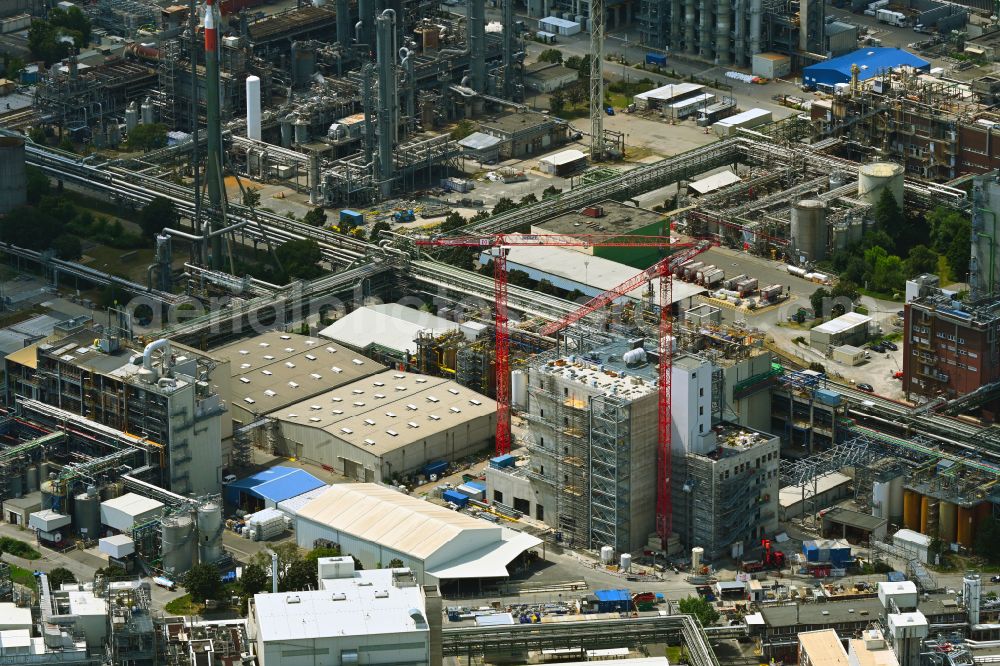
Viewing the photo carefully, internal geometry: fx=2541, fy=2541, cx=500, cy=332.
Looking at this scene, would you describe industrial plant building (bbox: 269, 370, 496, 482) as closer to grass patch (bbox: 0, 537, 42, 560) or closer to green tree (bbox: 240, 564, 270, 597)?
green tree (bbox: 240, 564, 270, 597)

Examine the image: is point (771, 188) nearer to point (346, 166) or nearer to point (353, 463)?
point (346, 166)

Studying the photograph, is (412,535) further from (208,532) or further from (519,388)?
(519,388)

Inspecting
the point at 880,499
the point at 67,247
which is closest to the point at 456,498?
the point at 880,499

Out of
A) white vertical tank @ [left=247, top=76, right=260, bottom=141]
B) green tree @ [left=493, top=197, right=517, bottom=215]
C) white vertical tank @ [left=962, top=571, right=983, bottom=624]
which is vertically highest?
white vertical tank @ [left=247, top=76, right=260, bottom=141]

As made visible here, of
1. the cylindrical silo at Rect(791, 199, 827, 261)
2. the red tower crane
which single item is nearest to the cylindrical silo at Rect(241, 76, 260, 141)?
the red tower crane

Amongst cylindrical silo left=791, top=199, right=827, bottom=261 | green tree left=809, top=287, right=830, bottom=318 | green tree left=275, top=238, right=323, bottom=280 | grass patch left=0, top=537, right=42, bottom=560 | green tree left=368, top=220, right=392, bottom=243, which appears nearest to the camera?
grass patch left=0, top=537, right=42, bottom=560

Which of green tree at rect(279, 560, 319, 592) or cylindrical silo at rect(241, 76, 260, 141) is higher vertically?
cylindrical silo at rect(241, 76, 260, 141)
